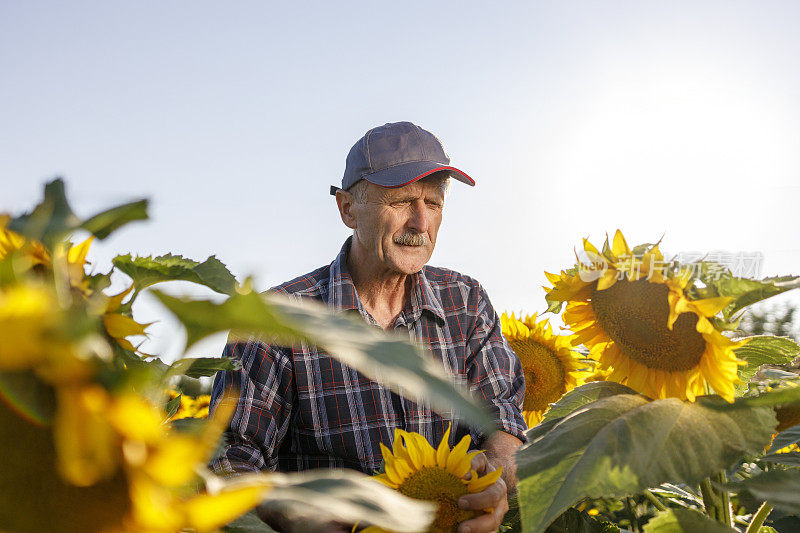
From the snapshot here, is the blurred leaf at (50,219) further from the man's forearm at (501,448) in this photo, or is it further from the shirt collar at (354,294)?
the shirt collar at (354,294)

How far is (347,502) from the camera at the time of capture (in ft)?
0.74

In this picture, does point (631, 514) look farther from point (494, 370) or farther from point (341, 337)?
point (341, 337)

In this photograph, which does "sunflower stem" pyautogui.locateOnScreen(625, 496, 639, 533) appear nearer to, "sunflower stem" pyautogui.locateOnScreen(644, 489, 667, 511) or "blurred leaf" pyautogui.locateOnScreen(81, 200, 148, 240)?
"sunflower stem" pyautogui.locateOnScreen(644, 489, 667, 511)

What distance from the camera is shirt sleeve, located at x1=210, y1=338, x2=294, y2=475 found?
1.36 meters

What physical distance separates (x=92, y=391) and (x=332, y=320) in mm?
86

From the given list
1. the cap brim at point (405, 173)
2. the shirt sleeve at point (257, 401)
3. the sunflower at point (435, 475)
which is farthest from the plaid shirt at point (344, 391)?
the sunflower at point (435, 475)

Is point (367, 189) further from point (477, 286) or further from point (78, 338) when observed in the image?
point (78, 338)

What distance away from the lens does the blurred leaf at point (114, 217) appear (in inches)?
11.6

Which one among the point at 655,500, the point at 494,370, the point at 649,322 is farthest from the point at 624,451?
the point at 494,370

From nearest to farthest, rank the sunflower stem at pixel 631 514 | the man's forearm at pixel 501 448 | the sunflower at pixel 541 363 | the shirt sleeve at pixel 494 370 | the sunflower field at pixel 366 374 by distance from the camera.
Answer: the sunflower field at pixel 366 374
the sunflower stem at pixel 631 514
the man's forearm at pixel 501 448
the shirt sleeve at pixel 494 370
the sunflower at pixel 541 363

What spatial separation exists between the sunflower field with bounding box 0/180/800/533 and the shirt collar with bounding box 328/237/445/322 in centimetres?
97

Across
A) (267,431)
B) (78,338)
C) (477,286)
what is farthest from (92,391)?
(477,286)

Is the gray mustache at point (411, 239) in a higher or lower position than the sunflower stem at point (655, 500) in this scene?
higher

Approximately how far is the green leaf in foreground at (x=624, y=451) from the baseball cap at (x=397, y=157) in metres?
1.21
